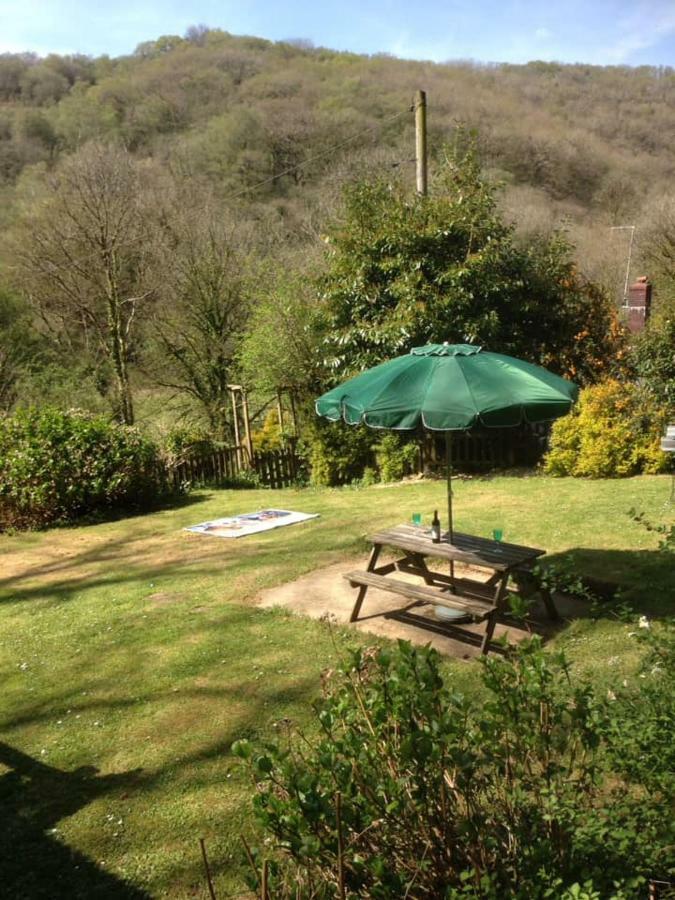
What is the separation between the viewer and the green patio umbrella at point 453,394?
176 inches

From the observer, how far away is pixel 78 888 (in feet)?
9.29

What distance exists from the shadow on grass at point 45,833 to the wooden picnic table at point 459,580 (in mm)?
2187

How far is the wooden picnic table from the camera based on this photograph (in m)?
4.54

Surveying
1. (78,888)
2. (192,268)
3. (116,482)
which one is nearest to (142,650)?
(78,888)

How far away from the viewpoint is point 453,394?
4.54 m

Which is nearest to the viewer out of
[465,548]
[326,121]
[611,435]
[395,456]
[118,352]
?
[465,548]

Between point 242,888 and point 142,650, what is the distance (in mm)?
2658

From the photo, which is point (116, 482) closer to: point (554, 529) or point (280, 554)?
point (280, 554)

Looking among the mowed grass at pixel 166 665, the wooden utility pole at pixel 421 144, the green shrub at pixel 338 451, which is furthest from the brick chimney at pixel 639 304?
the mowed grass at pixel 166 665

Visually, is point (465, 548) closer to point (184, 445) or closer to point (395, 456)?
point (395, 456)

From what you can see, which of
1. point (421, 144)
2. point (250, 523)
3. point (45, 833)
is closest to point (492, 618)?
point (45, 833)

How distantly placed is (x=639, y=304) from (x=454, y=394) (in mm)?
13605

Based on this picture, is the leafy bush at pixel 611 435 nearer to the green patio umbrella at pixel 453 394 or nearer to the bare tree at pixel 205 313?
the green patio umbrella at pixel 453 394

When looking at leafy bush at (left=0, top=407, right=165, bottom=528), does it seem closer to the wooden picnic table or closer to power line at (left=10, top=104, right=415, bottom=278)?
the wooden picnic table
